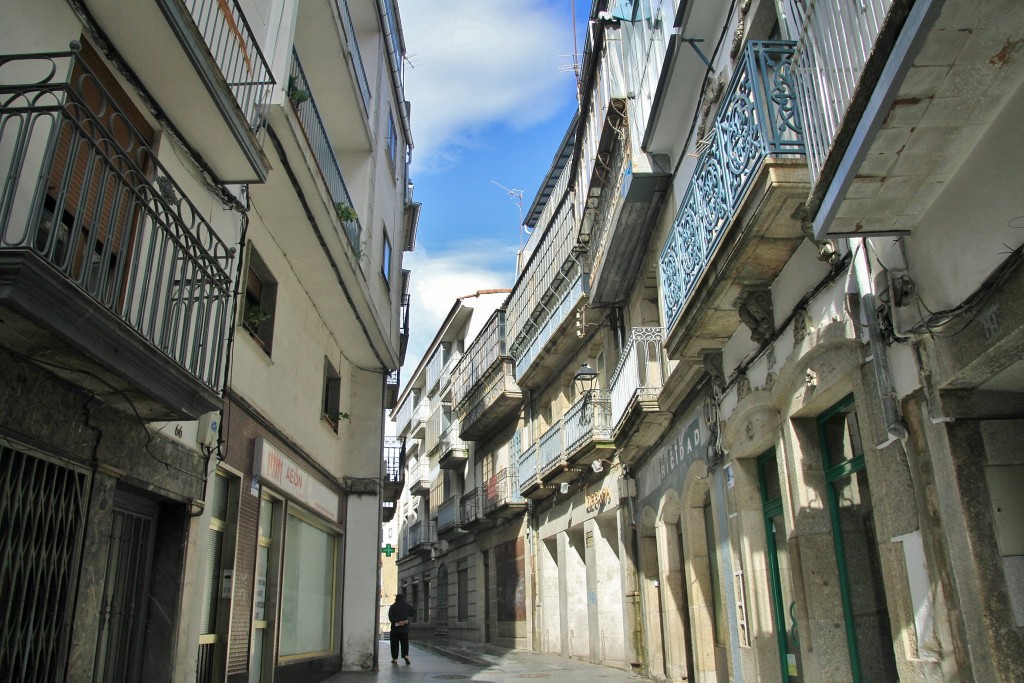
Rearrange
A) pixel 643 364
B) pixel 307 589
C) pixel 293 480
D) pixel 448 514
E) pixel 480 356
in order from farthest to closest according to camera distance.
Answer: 1. pixel 448 514
2. pixel 480 356
3. pixel 643 364
4. pixel 307 589
5. pixel 293 480

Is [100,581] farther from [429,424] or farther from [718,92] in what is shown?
[429,424]

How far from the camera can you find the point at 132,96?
604 centimetres

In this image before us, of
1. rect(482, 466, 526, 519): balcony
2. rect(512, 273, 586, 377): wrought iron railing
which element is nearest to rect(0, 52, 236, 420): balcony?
rect(512, 273, 586, 377): wrought iron railing

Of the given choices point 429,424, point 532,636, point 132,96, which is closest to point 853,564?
point 132,96

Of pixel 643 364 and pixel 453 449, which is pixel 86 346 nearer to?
pixel 643 364

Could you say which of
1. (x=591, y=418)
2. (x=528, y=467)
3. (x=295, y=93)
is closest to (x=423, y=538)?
(x=528, y=467)

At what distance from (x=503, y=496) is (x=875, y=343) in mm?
17746

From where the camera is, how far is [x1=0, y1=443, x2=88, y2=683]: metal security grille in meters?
4.31

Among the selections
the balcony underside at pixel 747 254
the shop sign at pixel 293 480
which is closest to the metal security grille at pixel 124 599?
the shop sign at pixel 293 480

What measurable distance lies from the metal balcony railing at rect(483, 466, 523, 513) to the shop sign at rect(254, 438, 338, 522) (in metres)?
8.86

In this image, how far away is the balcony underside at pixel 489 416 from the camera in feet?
73.0

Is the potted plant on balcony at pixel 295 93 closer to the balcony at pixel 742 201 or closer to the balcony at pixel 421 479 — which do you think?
the balcony at pixel 742 201

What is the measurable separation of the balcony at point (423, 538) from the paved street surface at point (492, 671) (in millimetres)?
13938

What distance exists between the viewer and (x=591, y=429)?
48.6 ft
